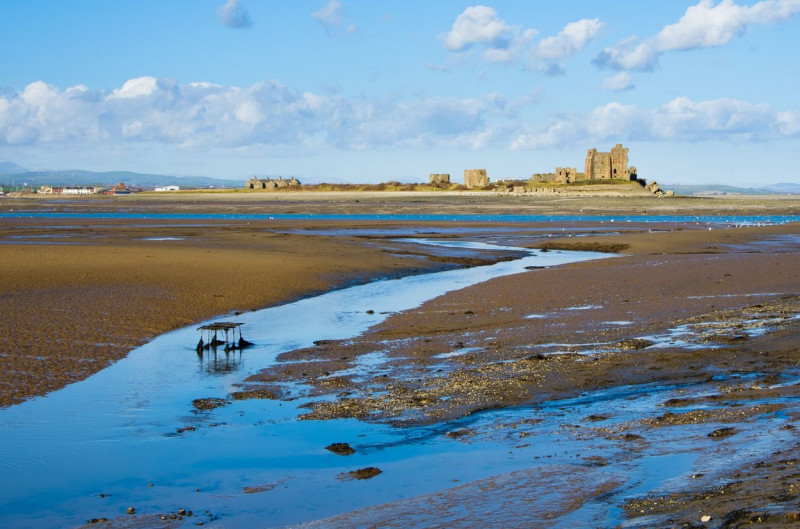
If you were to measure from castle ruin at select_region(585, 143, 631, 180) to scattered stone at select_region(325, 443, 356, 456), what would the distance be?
135m

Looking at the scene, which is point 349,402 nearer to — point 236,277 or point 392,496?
point 392,496

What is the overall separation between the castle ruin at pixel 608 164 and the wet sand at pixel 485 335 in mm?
109824

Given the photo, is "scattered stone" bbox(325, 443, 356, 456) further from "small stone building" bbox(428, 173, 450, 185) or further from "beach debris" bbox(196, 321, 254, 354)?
"small stone building" bbox(428, 173, 450, 185)

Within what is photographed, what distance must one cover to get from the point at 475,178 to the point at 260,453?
157m

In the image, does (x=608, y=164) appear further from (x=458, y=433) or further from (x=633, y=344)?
(x=458, y=433)

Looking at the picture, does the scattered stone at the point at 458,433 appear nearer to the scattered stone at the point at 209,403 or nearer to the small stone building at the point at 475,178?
the scattered stone at the point at 209,403

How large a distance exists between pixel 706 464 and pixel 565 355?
230 inches

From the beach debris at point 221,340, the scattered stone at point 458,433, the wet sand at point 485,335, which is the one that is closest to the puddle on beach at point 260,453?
the scattered stone at point 458,433

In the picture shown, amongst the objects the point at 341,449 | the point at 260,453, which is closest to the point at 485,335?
the point at 341,449

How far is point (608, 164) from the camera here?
464ft

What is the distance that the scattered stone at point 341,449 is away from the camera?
8.86m

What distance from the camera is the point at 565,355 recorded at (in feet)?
44.2

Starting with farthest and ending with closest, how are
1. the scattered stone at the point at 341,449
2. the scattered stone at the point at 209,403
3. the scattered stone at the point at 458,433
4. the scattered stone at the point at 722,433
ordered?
the scattered stone at the point at 209,403
the scattered stone at the point at 458,433
the scattered stone at the point at 341,449
the scattered stone at the point at 722,433

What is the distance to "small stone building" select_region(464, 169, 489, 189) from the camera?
16195 centimetres
